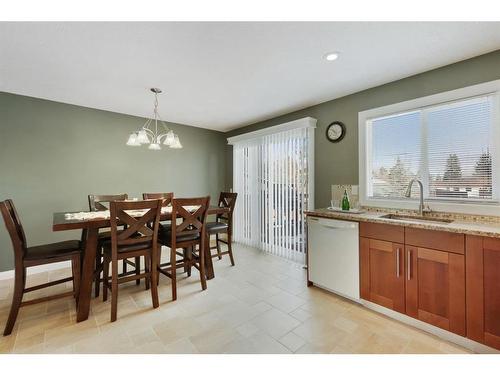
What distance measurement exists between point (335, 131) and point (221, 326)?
257 centimetres

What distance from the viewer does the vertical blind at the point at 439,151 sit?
1.95m

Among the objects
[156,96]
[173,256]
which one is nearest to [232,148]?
[156,96]

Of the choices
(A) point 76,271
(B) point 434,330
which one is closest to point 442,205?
(B) point 434,330

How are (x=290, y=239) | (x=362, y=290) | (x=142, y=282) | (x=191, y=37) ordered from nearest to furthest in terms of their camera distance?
(x=191, y=37) < (x=362, y=290) < (x=142, y=282) < (x=290, y=239)

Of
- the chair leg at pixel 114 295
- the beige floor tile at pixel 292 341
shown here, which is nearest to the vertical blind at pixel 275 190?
the beige floor tile at pixel 292 341

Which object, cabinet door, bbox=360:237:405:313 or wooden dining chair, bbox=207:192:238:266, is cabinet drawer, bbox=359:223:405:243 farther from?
wooden dining chair, bbox=207:192:238:266

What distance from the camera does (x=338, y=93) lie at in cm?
279

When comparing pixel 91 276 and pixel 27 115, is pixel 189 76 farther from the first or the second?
pixel 27 115

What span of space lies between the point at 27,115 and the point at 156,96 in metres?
1.69

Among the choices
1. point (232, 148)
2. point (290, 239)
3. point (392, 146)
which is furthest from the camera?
point (232, 148)

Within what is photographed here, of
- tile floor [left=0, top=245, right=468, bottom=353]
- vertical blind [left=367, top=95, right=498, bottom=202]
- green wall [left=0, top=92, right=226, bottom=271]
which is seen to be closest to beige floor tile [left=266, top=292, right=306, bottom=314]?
tile floor [left=0, top=245, right=468, bottom=353]

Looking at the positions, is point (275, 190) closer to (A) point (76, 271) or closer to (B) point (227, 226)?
(B) point (227, 226)

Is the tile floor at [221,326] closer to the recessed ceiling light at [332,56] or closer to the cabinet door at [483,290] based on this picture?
the cabinet door at [483,290]

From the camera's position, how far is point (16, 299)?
1807mm
